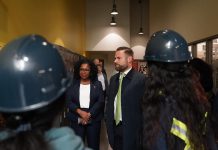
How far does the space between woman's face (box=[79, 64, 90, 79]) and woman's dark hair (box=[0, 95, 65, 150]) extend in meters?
4.15

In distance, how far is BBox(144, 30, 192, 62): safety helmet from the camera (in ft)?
7.73

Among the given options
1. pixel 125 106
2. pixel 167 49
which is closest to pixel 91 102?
pixel 125 106

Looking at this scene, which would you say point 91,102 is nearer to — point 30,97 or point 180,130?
point 180,130

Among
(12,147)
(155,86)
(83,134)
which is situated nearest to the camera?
(12,147)

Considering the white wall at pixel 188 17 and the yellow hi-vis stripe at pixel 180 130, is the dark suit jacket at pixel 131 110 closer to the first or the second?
the yellow hi-vis stripe at pixel 180 130

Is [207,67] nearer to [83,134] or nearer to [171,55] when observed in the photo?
[171,55]

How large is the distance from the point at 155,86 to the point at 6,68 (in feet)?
4.41

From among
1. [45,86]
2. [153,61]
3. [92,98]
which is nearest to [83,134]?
[92,98]

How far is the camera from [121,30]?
12.2 meters

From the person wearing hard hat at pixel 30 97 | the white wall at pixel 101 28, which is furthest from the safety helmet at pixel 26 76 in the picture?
the white wall at pixel 101 28

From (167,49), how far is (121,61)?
6.21 feet

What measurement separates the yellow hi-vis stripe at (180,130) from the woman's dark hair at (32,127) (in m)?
1.14

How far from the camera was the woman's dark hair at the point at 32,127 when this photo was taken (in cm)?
101

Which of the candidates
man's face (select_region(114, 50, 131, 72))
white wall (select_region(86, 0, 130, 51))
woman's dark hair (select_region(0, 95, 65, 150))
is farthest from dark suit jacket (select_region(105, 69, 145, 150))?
white wall (select_region(86, 0, 130, 51))
